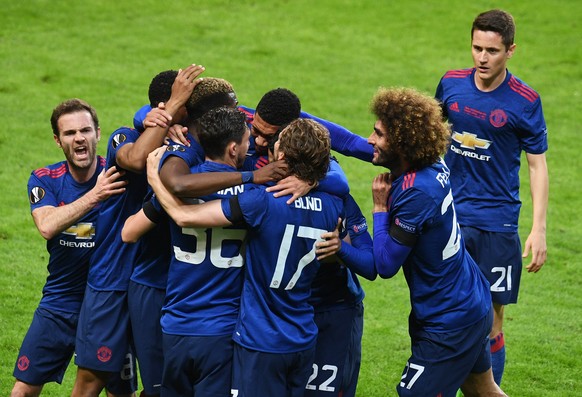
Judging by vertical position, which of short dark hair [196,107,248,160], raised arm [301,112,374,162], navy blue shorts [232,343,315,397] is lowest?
navy blue shorts [232,343,315,397]

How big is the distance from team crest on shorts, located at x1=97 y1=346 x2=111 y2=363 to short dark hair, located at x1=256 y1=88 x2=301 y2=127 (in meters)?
1.79

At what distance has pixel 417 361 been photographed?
227 inches

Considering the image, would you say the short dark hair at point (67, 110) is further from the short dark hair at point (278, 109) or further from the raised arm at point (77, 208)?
the short dark hair at point (278, 109)

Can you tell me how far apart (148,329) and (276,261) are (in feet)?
3.81

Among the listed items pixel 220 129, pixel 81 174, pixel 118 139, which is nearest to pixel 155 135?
pixel 118 139

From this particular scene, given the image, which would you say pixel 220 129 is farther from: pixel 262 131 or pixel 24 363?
pixel 24 363

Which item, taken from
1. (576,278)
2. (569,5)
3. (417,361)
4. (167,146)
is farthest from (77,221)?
(569,5)

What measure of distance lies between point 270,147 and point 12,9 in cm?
1377

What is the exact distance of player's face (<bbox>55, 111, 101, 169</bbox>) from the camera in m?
6.31

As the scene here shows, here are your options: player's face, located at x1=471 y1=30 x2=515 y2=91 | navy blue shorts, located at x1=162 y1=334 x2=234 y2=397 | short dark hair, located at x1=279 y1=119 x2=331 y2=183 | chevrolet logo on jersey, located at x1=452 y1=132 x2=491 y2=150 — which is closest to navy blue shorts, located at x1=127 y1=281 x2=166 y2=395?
navy blue shorts, located at x1=162 y1=334 x2=234 y2=397

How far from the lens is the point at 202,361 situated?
17.6ft

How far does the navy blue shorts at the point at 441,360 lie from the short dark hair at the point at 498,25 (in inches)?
96.3

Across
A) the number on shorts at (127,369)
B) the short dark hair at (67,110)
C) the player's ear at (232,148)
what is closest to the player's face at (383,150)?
the player's ear at (232,148)

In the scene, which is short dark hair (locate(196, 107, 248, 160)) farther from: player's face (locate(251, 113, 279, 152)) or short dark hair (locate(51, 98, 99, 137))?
short dark hair (locate(51, 98, 99, 137))
